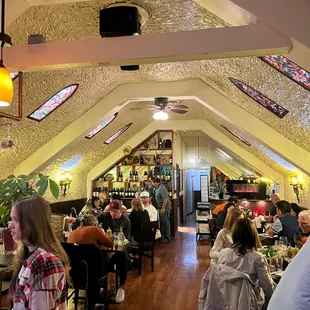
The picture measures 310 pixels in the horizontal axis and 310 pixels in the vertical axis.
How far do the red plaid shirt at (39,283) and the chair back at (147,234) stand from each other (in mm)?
4064

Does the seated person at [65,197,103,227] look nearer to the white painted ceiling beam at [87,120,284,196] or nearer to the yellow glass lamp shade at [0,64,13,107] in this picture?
the white painted ceiling beam at [87,120,284,196]

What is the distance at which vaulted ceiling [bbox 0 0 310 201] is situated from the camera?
315 centimetres

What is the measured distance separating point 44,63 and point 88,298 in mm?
2715

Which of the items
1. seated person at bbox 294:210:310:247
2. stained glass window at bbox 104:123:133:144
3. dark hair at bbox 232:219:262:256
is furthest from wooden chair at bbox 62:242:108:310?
stained glass window at bbox 104:123:133:144

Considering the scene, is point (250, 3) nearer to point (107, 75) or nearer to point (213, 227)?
point (107, 75)

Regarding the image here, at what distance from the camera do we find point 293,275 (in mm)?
1030

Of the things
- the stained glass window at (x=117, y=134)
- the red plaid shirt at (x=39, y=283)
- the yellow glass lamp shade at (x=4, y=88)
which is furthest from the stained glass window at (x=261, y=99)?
the stained glass window at (x=117, y=134)

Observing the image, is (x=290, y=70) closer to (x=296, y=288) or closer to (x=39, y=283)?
(x=296, y=288)

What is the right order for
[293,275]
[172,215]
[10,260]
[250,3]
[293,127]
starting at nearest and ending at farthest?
1. [293,275]
2. [250,3]
3. [10,260]
4. [293,127]
5. [172,215]

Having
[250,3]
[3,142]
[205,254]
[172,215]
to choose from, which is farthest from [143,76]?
[172,215]

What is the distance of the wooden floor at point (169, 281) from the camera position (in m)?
4.47

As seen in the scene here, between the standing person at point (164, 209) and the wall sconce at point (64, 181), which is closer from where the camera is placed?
the wall sconce at point (64, 181)

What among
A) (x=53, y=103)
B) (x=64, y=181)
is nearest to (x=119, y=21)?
(x=53, y=103)

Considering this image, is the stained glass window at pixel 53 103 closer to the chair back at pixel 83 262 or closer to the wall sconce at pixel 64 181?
the chair back at pixel 83 262
